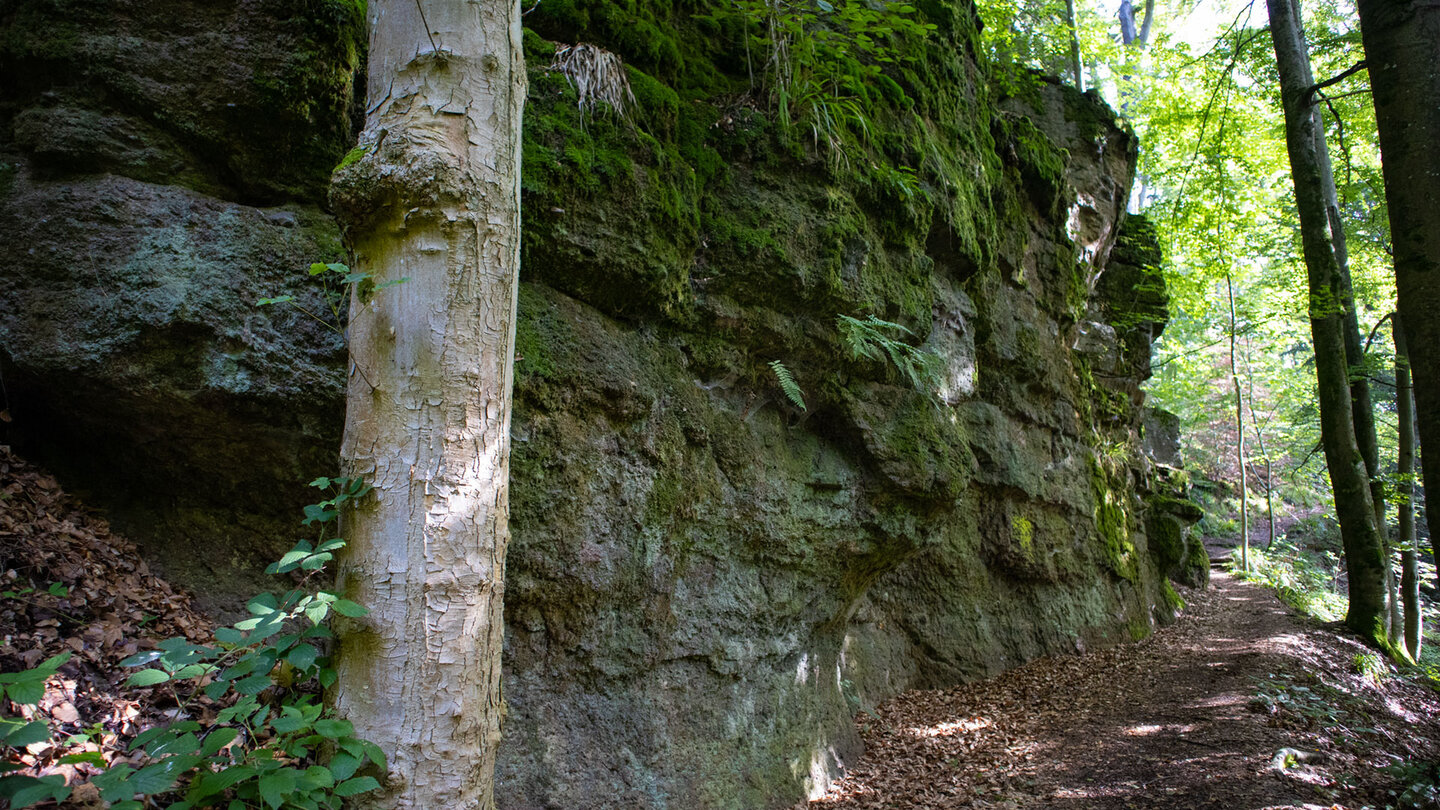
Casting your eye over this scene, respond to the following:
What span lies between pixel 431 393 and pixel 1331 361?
1203 centimetres

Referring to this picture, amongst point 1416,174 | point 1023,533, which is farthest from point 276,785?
point 1023,533

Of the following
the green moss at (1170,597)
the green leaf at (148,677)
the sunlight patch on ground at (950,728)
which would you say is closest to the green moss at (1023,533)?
the sunlight patch on ground at (950,728)

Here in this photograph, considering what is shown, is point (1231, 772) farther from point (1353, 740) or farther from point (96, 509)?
point (96, 509)

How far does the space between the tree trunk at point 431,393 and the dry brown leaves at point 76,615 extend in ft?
3.69

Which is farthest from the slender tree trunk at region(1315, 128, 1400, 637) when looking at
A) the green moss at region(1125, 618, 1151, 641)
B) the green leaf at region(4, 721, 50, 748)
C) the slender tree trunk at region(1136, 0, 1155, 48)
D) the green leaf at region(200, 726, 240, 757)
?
the slender tree trunk at region(1136, 0, 1155, 48)

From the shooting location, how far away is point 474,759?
7.90ft

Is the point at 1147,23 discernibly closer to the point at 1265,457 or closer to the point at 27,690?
the point at 1265,457

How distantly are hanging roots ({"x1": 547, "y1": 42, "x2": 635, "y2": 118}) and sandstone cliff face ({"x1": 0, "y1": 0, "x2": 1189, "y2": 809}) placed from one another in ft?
0.36

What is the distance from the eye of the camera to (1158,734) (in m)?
6.14

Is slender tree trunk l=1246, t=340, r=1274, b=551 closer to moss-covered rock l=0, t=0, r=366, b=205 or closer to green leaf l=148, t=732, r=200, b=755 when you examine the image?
moss-covered rock l=0, t=0, r=366, b=205

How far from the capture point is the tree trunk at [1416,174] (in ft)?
13.1

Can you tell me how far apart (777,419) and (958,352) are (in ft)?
9.07

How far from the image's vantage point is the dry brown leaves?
2.63 m

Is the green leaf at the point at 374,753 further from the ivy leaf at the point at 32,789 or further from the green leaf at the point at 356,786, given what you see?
the ivy leaf at the point at 32,789
